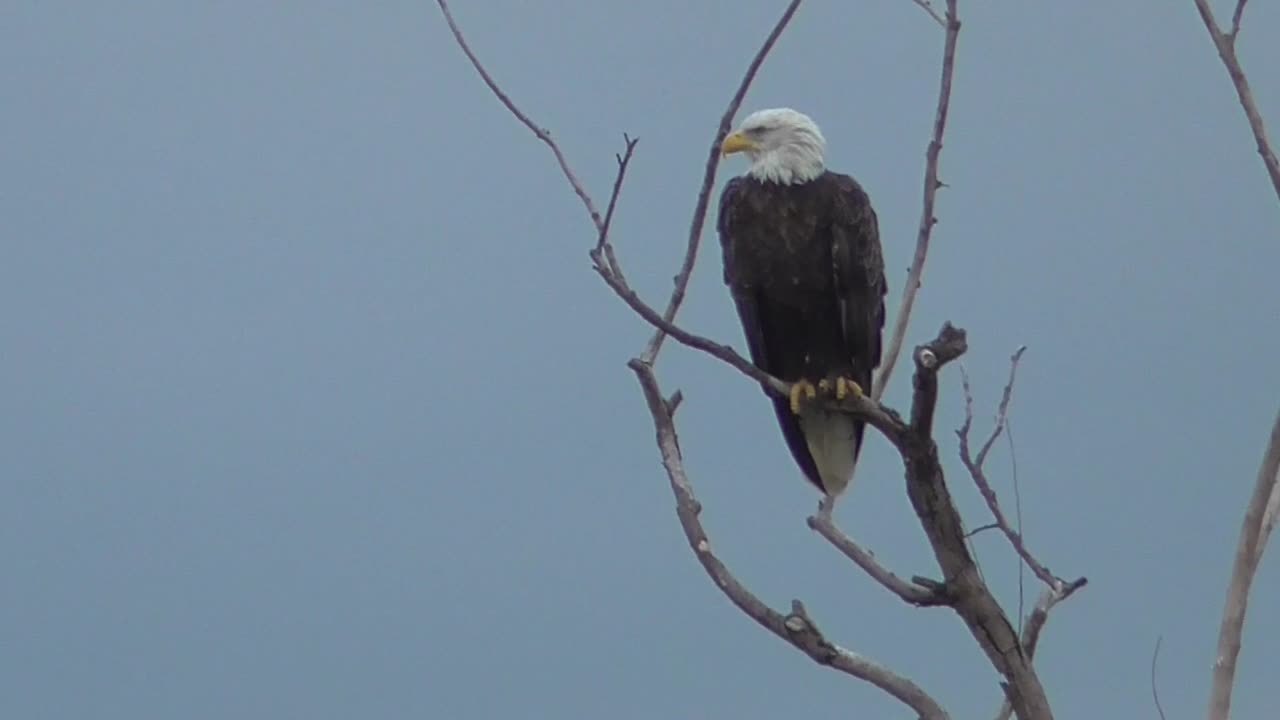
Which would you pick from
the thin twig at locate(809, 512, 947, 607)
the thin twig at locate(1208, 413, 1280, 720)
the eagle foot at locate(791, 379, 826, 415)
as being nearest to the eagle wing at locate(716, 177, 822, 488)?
the eagle foot at locate(791, 379, 826, 415)

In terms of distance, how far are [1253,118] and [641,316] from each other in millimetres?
1479

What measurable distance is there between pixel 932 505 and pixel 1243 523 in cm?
71

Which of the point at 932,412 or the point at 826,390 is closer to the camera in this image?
the point at 932,412

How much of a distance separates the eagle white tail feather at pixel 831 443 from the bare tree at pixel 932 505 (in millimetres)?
1675

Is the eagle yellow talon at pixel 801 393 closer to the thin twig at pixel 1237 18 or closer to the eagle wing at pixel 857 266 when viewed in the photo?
the eagle wing at pixel 857 266

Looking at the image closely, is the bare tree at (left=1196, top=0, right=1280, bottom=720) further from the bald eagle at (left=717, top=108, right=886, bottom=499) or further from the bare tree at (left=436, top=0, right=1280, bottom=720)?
the bald eagle at (left=717, top=108, right=886, bottom=499)

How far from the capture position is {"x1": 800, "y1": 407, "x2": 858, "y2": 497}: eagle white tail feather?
641 cm

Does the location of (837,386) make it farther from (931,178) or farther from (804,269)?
(931,178)

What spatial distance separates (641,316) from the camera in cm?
423

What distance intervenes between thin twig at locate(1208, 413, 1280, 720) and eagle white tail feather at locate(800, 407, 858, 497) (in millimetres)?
2486

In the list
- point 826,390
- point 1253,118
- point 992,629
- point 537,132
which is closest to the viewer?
point 1253,118

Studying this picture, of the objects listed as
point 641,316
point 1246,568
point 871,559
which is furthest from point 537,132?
point 1246,568

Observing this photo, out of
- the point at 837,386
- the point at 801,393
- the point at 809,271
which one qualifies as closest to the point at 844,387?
the point at 837,386

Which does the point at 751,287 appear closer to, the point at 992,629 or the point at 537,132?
the point at 537,132
